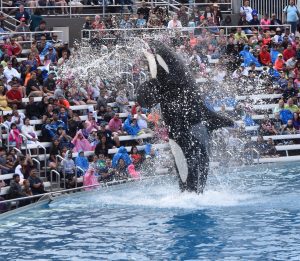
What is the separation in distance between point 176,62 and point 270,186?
4.87m

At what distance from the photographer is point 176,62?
82.6ft

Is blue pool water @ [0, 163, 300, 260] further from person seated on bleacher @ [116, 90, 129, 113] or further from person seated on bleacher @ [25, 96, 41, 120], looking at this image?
person seated on bleacher @ [116, 90, 129, 113]

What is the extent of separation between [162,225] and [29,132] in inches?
323

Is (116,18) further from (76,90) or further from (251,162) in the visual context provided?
(251,162)

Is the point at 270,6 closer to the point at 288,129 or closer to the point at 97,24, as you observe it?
the point at 97,24

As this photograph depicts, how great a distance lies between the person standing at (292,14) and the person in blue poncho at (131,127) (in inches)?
461

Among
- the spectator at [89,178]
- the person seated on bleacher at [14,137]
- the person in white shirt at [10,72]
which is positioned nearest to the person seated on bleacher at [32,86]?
the person in white shirt at [10,72]

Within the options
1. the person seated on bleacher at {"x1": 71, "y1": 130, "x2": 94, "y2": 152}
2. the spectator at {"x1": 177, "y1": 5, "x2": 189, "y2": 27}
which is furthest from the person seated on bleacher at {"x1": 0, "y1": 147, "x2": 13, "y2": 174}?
the spectator at {"x1": 177, "y1": 5, "x2": 189, "y2": 27}

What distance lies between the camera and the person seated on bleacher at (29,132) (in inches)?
1200

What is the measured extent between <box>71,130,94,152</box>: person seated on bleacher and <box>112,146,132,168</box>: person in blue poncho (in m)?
1.07

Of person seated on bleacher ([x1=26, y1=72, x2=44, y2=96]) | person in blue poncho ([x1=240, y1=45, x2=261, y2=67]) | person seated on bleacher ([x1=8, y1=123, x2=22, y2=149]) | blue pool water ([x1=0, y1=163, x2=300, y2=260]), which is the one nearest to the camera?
blue pool water ([x1=0, y1=163, x2=300, y2=260])

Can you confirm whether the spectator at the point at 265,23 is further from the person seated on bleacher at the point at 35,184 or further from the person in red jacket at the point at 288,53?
the person seated on bleacher at the point at 35,184

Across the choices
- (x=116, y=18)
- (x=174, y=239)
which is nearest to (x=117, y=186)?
(x=174, y=239)

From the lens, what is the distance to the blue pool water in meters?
21.2
